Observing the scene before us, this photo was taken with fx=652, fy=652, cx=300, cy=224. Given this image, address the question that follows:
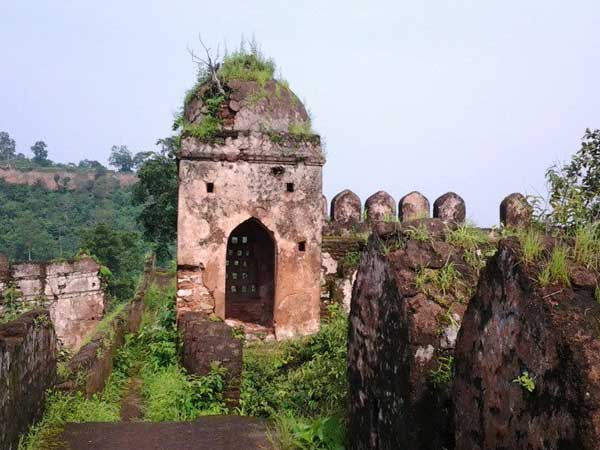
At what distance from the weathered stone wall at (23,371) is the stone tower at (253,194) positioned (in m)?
3.24

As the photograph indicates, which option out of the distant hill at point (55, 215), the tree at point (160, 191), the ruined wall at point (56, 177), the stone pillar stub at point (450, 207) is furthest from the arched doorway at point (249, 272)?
the ruined wall at point (56, 177)

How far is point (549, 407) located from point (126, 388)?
697 cm

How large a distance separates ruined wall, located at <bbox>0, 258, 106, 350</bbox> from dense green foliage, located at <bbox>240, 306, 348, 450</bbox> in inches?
325

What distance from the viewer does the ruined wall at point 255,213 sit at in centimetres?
928

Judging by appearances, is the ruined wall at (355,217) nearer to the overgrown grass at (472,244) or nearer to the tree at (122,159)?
the overgrown grass at (472,244)

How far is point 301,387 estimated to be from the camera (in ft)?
22.1

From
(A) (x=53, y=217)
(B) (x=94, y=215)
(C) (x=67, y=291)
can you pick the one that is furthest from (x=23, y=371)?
(B) (x=94, y=215)

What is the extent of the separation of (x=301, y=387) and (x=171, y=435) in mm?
1634

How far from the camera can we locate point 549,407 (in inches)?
94.3

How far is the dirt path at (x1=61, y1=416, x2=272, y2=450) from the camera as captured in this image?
524 cm

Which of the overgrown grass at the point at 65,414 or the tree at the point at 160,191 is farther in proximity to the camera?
the tree at the point at 160,191

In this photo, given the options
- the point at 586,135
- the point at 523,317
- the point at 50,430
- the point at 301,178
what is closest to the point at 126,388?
the point at 50,430

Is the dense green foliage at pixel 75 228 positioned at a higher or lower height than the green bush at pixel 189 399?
higher

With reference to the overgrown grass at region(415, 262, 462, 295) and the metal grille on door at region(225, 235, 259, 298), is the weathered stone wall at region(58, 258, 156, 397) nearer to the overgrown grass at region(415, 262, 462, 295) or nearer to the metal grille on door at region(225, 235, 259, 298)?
the metal grille on door at region(225, 235, 259, 298)
